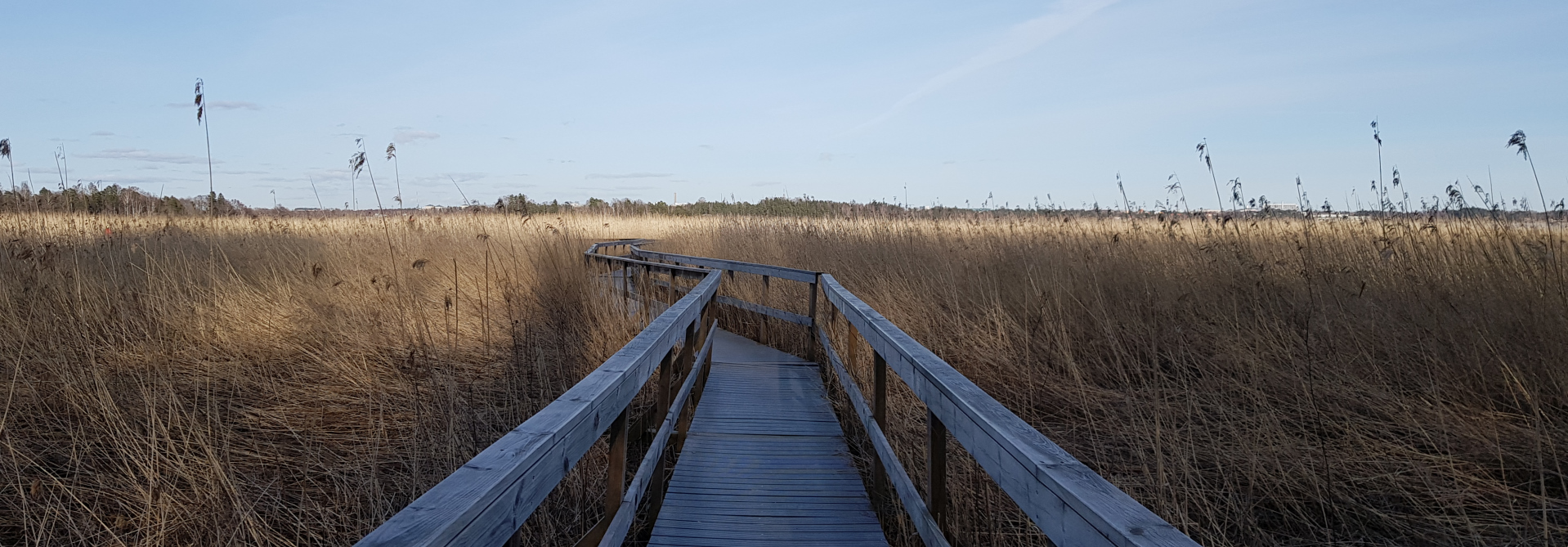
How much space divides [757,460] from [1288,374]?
2.65m

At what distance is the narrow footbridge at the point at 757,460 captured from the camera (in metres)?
1.22

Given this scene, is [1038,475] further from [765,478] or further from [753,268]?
[753,268]

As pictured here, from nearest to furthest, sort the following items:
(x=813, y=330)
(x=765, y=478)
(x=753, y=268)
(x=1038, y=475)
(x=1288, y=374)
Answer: (x=1038, y=475) < (x=765, y=478) < (x=1288, y=374) < (x=813, y=330) < (x=753, y=268)

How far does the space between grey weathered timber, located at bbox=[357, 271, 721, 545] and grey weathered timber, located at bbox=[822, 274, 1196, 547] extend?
870 millimetres

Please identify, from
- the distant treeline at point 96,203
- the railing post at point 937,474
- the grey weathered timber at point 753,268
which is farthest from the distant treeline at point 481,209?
the railing post at point 937,474

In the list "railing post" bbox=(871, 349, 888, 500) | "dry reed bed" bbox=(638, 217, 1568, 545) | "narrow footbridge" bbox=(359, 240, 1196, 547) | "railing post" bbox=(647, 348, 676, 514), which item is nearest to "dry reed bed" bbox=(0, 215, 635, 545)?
"railing post" bbox=(647, 348, 676, 514)

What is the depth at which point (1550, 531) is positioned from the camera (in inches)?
102

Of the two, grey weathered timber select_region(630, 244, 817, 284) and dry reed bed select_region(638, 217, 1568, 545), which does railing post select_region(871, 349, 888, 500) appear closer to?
dry reed bed select_region(638, 217, 1568, 545)

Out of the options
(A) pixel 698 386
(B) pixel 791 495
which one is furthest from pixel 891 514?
(A) pixel 698 386

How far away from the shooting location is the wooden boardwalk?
10.1 ft

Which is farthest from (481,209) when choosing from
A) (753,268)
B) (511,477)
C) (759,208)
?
(511,477)

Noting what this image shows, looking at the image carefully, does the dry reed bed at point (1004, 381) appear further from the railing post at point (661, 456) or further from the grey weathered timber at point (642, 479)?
the grey weathered timber at point (642, 479)

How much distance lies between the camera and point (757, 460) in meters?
3.97

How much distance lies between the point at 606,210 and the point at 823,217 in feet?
46.3
